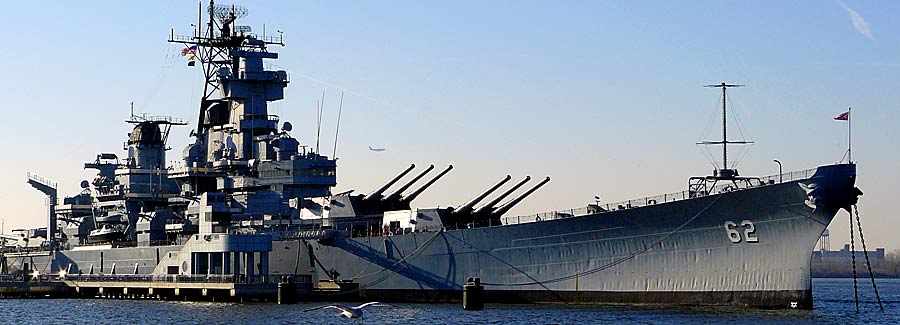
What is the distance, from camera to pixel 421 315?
44.2 metres

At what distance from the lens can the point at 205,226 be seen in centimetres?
5384

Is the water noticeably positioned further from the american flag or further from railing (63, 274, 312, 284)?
the american flag

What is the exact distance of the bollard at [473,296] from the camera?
148 ft

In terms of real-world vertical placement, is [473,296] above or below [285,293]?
below

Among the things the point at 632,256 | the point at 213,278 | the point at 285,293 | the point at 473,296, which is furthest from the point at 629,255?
the point at 213,278

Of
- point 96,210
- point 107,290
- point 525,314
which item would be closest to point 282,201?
point 107,290

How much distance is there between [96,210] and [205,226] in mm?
13488

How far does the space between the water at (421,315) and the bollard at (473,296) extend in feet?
1.06

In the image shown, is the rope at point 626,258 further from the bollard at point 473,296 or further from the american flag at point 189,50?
the american flag at point 189,50

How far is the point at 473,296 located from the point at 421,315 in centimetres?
217

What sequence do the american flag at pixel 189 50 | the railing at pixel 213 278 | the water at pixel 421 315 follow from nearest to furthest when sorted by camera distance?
1. the water at pixel 421 315
2. the railing at pixel 213 278
3. the american flag at pixel 189 50

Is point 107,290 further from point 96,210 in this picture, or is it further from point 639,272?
point 639,272

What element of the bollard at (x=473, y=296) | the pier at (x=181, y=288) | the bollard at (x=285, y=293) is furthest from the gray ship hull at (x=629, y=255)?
the bollard at (x=285, y=293)

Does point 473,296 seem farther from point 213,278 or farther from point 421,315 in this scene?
point 213,278
